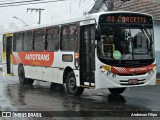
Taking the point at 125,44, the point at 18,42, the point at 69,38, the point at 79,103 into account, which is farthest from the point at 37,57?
the point at 125,44

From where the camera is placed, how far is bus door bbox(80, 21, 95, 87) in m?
12.9

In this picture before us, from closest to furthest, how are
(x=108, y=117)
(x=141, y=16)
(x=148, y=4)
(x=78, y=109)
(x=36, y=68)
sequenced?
(x=108, y=117) < (x=78, y=109) < (x=141, y=16) < (x=36, y=68) < (x=148, y=4)

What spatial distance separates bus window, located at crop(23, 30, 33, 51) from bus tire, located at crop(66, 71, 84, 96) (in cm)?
477

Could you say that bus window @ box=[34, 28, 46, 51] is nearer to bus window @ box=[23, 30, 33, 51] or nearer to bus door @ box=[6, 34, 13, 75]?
bus window @ box=[23, 30, 33, 51]

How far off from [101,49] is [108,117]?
3.48 m

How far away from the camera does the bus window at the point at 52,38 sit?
15633 millimetres

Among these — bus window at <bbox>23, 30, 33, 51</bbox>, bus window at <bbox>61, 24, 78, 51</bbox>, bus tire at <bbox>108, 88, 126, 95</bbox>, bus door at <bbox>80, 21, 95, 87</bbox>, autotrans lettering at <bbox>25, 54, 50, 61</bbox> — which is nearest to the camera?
bus door at <bbox>80, 21, 95, 87</bbox>

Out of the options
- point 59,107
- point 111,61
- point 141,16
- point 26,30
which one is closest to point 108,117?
point 59,107

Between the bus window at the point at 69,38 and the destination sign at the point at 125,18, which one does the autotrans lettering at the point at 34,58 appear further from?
the destination sign at the point at 125,18

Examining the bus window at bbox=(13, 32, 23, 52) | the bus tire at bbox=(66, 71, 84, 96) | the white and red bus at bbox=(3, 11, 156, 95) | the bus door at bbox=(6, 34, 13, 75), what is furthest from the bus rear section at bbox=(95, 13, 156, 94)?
the bus door at bbox=(6, 34, 13, 75)

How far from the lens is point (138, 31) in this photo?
42.8ft

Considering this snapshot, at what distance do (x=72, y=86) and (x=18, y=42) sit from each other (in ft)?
23.1

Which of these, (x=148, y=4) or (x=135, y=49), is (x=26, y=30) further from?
(x=148, y=4)

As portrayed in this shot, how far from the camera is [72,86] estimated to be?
47.1ft
